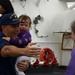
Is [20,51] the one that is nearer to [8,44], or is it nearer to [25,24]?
[8,44]

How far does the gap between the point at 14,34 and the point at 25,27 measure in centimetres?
76

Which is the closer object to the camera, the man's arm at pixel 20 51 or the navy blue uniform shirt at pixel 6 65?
the man's arm at pixel 20 51

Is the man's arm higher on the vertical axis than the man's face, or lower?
lower

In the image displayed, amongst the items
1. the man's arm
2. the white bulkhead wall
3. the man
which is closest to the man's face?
the man

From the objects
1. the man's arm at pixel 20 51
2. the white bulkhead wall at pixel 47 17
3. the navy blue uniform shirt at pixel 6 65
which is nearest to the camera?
the man's arm at pixel 20 51

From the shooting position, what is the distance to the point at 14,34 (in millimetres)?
1745

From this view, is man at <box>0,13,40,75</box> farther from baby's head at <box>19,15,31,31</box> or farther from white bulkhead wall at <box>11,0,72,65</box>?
white bulkhead wall at <box>11,0,72,65</box>

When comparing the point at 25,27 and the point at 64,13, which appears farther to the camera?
the point at 64,13

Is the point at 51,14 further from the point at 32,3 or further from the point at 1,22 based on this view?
the point at 1,22

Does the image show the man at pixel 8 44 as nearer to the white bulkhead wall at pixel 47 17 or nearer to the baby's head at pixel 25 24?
the baby's head at pixel 25 24

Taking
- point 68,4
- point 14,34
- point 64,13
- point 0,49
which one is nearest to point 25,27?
point 14,34

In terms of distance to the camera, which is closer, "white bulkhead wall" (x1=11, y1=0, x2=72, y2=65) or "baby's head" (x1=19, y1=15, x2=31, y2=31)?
"baby's head" (x1=19, y1=15, x2=31, y2=31)

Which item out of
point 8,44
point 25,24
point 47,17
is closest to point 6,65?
point 8,44

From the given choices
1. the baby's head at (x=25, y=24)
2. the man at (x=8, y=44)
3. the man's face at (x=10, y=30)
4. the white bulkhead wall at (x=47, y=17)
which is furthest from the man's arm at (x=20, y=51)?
the white bulkhead wall at (x=47, y=17)
